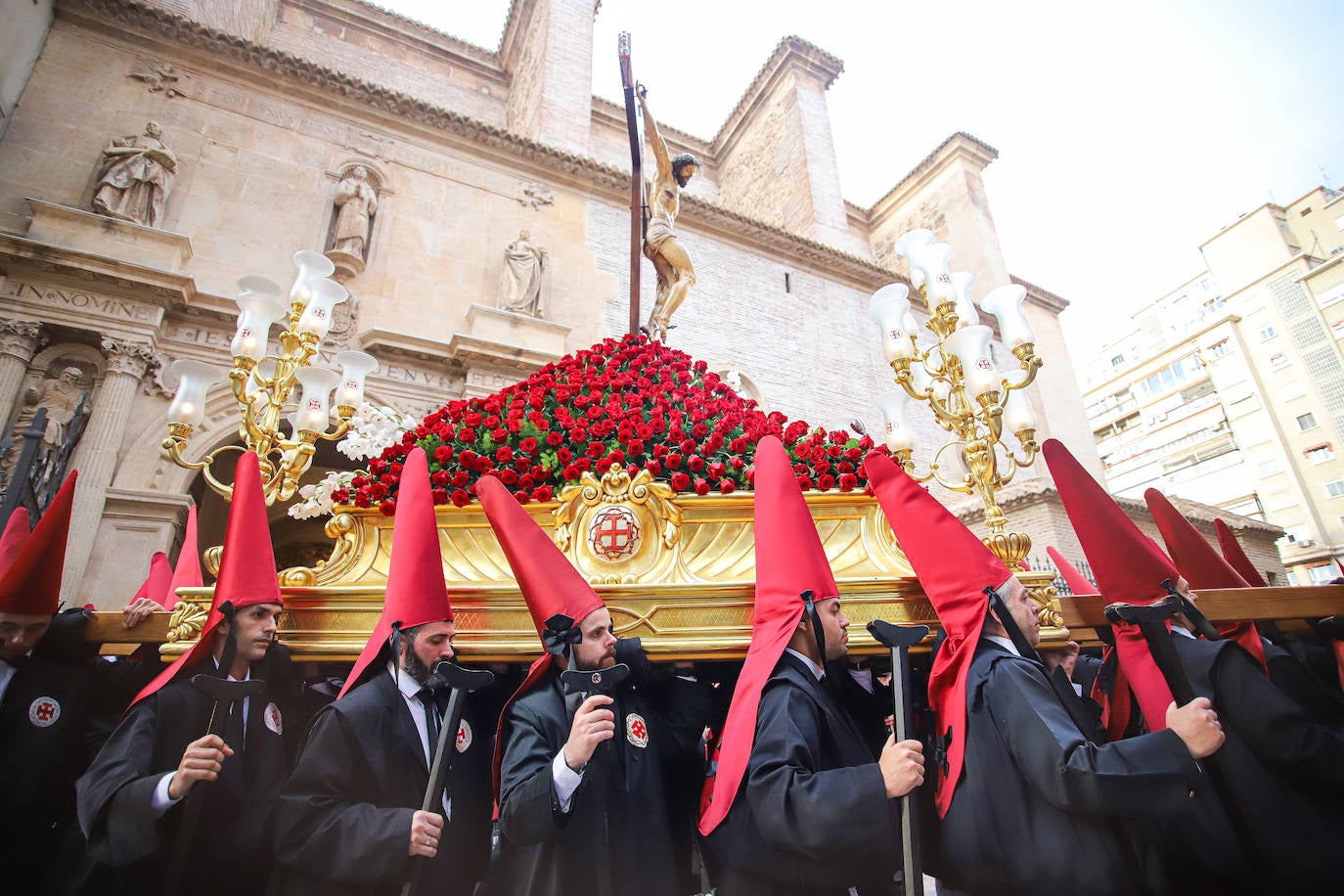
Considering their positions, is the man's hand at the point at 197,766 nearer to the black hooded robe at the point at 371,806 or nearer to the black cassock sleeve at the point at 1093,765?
the black hooded robe at the point at 371,806

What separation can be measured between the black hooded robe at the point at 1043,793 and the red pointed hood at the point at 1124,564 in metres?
0.56

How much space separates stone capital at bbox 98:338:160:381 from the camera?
250 inches

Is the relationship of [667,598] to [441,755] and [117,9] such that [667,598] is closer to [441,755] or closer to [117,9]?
[441,755]

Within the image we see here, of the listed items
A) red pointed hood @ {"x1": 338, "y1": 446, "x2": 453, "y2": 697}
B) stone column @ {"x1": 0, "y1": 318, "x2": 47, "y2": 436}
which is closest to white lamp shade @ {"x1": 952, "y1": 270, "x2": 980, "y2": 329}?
red pointed hood @ {"x1": 338, "y1": 446, "x2": 453, "y2": 697}

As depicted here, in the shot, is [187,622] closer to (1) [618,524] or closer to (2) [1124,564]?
(1) [618,524]

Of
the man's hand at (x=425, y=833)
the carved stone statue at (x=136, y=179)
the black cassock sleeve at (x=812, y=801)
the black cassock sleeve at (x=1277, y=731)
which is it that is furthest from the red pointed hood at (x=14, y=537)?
the carved stone statue at (x=136, y=179)

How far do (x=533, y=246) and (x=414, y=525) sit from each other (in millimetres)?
8047

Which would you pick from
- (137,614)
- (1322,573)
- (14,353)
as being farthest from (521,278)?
(1322,573)

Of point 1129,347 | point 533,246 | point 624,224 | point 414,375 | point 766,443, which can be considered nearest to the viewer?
point 766,443

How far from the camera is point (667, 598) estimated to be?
85.5 inches

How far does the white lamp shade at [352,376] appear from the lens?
4098 millimetres

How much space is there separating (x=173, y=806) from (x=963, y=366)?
3.67 metres

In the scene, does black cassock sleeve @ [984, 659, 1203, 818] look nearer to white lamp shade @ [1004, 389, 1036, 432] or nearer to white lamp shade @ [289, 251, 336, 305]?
white lamp shade @ [1004, 389, 1036, 432]

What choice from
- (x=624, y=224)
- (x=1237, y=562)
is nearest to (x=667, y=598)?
(x=1237, y=562)
